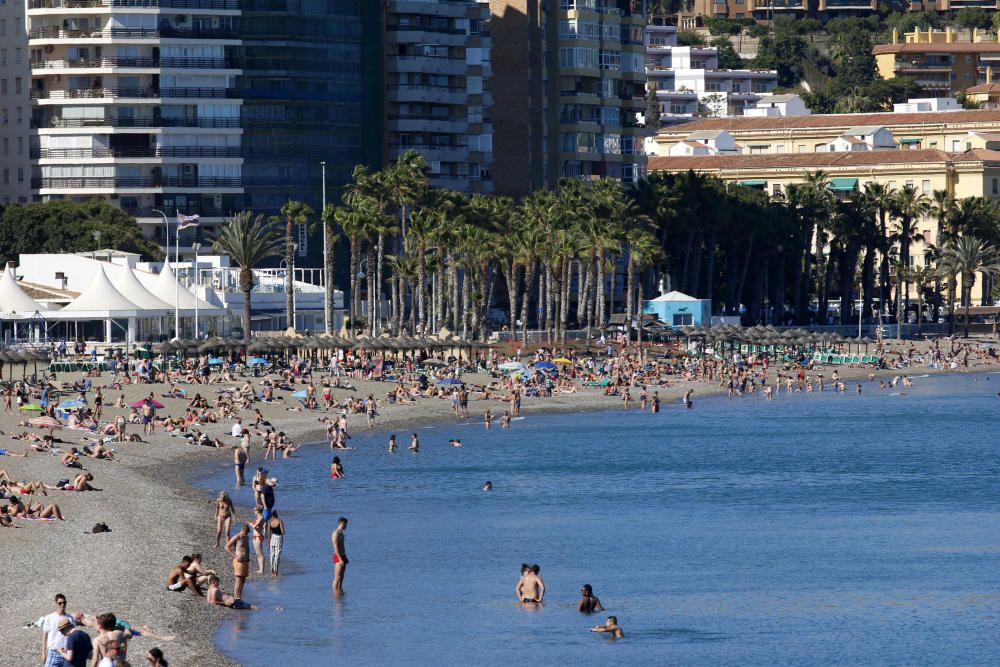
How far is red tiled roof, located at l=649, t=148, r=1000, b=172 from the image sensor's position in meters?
176

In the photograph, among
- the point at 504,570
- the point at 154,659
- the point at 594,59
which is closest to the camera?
the point at 154,659

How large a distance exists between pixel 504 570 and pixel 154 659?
19.1m

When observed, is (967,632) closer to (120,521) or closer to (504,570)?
(504,570)

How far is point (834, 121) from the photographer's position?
19162cm

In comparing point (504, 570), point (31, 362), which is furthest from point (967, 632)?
point (31, 362)

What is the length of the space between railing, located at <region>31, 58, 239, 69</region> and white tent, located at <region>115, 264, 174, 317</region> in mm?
31678

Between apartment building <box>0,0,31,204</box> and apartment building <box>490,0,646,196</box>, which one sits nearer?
apartment building <box>0,0,31,204</box>

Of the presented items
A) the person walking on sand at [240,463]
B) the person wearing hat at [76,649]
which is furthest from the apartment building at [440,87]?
the person wearing hat at [76,649]

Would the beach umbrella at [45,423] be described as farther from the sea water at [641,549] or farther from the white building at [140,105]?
the white building at [140,105]

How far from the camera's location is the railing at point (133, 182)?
12688 centimetres

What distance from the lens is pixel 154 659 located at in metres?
29.6

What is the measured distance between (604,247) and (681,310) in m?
9.30

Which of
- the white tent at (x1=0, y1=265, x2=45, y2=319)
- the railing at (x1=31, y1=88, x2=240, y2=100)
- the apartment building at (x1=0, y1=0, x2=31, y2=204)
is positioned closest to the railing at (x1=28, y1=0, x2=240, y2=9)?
the apartment building at (x1=0, y1=0, x2=31, y2=204)

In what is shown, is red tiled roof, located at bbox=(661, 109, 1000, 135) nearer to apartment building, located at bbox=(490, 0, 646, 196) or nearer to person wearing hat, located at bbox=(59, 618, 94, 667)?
apartment building, located at bbox=(490, 0, 646, 196)
